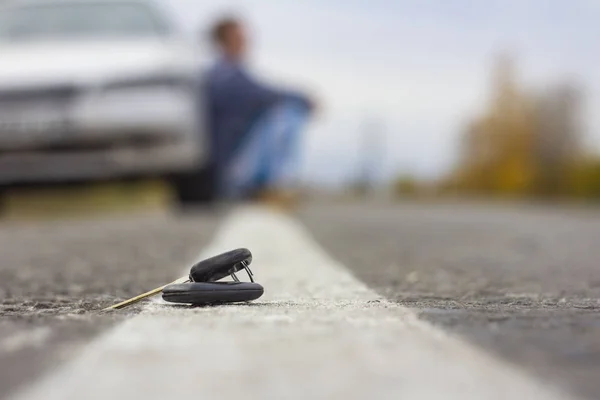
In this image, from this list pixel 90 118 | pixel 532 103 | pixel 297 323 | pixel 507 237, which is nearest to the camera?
pixel 297 323

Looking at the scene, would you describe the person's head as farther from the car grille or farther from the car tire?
the car grille

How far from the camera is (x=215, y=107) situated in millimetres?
9109

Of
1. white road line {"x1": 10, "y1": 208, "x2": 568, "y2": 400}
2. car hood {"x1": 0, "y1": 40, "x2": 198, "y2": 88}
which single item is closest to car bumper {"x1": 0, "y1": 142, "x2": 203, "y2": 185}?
car hood {"x1": 0, "y1": 40, "x2": 198, "y2": 88}

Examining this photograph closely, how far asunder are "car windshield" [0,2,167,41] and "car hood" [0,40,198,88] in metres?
0.30

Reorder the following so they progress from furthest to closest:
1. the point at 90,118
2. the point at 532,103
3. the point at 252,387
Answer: the point at 532,103 → the point at 90,118 → the point at 252,387

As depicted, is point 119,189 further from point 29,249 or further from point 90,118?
point 29,249

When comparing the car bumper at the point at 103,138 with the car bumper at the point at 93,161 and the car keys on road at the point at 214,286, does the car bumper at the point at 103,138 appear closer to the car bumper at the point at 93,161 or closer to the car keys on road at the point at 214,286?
the car bumper at the point at 93,161

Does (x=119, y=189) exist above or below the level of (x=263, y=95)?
below

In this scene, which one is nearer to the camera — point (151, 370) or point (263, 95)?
point (151, 370)

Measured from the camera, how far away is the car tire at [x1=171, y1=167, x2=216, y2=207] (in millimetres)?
8930

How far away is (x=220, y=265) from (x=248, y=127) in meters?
6.99

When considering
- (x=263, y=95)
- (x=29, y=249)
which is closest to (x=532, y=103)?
(x=263, y=95)

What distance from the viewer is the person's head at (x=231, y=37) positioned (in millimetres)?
9312

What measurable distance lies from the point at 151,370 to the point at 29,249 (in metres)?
3.52
